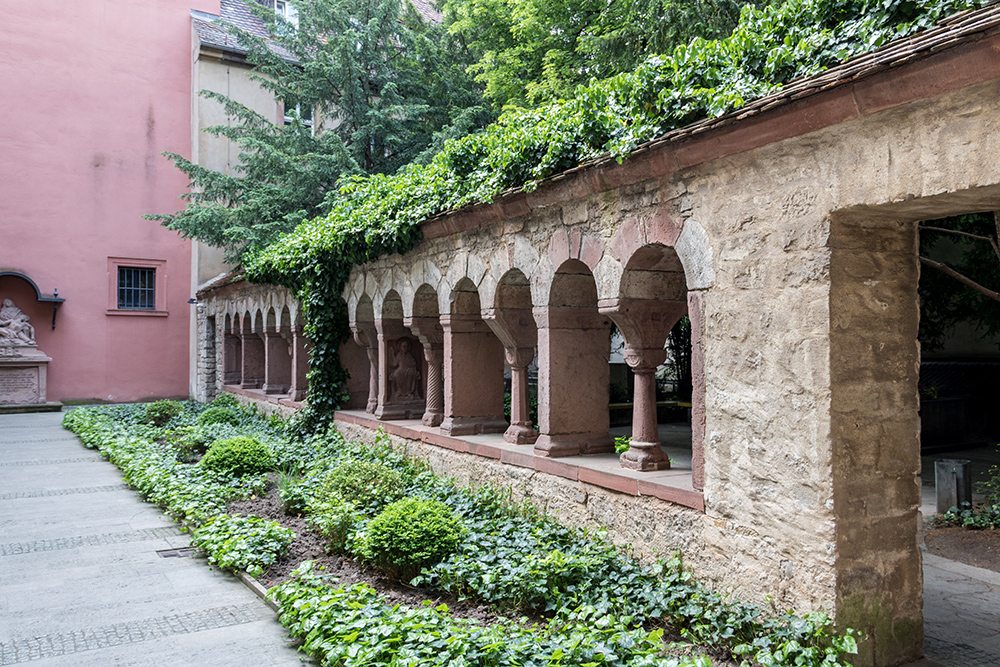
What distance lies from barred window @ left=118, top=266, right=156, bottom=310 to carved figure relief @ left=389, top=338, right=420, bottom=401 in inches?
470

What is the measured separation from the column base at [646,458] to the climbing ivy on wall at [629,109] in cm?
186

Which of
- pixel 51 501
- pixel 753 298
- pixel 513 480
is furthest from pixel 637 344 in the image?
pixel 51 501

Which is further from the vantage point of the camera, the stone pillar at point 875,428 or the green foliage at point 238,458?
the green foliage at point 238,458

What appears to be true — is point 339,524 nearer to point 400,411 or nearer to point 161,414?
point 400,411

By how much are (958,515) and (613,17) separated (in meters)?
7.50

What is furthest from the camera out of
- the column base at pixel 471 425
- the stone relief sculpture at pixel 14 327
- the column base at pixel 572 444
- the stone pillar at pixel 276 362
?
the stone relief sculpture at pixel 14 327

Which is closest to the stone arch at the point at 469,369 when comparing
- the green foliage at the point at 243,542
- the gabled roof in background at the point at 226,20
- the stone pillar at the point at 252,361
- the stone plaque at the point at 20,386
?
the green foliage at the point at 243,542

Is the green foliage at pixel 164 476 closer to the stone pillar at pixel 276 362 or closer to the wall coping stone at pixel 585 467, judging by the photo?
the wall coping stone at pixel 585 467

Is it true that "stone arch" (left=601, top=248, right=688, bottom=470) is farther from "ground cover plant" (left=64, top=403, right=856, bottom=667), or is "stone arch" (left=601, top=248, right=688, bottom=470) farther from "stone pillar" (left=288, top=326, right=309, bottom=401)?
"stone pillar" (left=288, top=326, right=309, bottom=401)

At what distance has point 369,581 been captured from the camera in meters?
4.56

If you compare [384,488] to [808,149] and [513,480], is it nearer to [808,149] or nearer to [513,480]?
[513,480]

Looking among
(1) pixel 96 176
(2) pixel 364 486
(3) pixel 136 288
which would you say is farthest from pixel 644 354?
(1) pixel 96 176

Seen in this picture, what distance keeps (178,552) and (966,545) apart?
593cm

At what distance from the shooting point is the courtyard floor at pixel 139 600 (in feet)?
11.6
